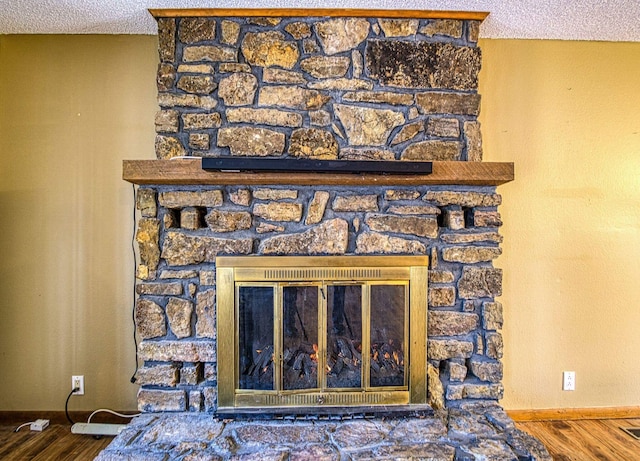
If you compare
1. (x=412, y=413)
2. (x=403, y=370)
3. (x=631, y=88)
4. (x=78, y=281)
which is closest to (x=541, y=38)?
(x=631, y=88)

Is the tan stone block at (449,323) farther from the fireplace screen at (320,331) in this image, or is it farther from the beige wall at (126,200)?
the beige wall at (126,200)

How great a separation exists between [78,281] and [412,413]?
6.93 ft

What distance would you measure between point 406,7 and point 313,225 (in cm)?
122

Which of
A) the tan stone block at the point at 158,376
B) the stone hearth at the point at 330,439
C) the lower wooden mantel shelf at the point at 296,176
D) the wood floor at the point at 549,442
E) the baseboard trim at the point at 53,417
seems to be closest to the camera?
the stone hearth at the point at 330,439

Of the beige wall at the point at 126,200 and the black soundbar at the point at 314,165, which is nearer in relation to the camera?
the black soundbar at the point at 314,165

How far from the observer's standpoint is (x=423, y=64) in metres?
1.93

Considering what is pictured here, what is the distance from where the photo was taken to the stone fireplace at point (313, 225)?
6.17ft

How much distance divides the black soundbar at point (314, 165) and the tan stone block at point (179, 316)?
2.34 ft

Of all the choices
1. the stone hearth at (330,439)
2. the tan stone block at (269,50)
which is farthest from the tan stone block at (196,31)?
the stone hearth at (330,439)

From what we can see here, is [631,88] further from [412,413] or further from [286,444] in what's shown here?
[286,444]

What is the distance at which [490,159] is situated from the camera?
2.30 m

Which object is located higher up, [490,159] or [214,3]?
[214,3]

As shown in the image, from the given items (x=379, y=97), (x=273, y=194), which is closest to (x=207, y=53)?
(x=273, y=194)

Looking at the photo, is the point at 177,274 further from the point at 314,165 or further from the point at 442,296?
the point at 442,296
